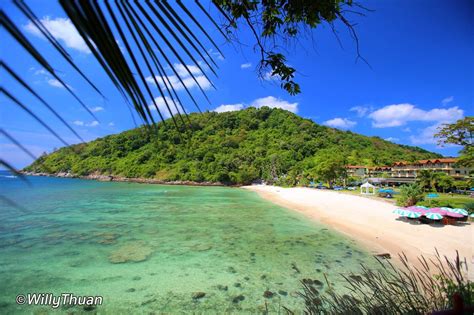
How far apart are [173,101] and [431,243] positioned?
39.0 feet

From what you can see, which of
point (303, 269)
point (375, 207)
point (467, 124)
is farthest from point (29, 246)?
point (467, 124)

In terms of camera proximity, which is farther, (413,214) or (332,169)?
(332,169)

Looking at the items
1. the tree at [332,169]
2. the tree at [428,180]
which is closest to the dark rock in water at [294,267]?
the tree at [428,180]

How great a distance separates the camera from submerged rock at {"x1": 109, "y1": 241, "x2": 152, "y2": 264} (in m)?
8.28

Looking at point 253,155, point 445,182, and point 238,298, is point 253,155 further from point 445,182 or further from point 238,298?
point 238,298

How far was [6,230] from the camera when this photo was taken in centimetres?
1308

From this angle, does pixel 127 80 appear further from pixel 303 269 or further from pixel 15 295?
pixel 15 295

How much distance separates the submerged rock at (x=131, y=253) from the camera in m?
8.28

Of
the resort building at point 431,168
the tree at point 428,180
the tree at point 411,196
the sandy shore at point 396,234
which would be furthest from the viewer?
the resort building at point 431,168

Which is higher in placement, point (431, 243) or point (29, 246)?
point (431, 243)

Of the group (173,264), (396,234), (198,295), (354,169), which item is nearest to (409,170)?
(354,169)

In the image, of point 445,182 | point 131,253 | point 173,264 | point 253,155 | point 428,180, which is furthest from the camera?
point 253,155

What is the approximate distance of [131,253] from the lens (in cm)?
889

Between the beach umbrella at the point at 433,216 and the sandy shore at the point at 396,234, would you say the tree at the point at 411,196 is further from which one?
the beach umbrella at the point at 433,216
